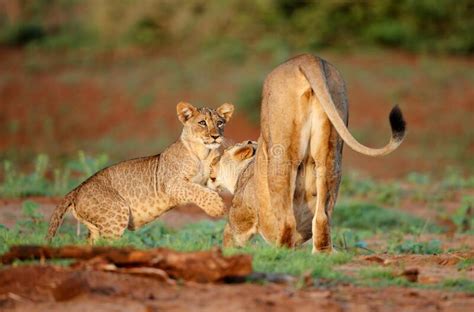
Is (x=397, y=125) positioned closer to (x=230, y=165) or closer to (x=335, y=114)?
(x=335, y=114)

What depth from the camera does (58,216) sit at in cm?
818

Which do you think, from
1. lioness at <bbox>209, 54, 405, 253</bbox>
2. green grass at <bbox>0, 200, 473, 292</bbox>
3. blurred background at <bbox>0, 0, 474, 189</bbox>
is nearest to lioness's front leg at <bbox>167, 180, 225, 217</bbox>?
green grass at <bbox>0, 200, 473, 292</bbox>

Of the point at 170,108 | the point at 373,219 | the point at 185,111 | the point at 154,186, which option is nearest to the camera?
the point at 154,186

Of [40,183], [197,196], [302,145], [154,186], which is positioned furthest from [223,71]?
[302,145]

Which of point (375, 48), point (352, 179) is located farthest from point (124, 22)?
point (352, 179)

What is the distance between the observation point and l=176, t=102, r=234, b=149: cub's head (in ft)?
28.3

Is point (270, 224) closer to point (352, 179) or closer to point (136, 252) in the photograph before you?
point (136, 252)

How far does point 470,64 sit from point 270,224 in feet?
55.5

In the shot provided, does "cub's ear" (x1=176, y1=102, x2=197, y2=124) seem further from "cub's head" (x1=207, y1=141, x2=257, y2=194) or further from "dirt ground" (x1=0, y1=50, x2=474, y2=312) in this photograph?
"dirt ground" (x1=0, y1=50, x2=474, y2=312)

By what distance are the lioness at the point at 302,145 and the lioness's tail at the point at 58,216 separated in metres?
1.56

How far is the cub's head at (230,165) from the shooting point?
866cm

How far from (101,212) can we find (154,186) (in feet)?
1.88

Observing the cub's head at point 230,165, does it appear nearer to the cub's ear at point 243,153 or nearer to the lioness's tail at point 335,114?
the cub's ear at point 243,153

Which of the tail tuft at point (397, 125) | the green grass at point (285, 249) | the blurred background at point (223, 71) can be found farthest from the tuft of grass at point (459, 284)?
the blurred background at point (223, 71)
